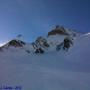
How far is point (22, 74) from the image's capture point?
14.8m

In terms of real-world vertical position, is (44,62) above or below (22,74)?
above

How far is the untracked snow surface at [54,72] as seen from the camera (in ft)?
42.3

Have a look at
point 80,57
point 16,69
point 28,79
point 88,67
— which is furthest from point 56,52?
point 28,79

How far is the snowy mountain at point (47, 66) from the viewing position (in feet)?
42.8

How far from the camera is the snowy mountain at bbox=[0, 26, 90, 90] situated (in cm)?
1305

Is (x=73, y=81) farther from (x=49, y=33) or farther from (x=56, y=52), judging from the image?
(x=49, y=33)

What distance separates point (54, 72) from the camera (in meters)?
16.0

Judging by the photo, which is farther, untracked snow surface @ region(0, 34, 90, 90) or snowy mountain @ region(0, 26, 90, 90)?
snowy mountain @ region(0, 26, 90, 90)

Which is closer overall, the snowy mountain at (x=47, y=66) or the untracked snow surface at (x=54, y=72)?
the untracked snow surface at (x=54, y=72)

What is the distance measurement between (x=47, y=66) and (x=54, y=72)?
2.61 m

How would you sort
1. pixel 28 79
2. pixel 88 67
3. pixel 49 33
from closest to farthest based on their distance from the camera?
pixel 28 79
pixel 88 67
pixel 49 33

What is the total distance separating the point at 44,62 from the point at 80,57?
4.81 m

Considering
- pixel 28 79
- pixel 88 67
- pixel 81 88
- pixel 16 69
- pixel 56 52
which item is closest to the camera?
pixel 81 88

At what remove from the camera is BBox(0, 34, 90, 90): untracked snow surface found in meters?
12.9
